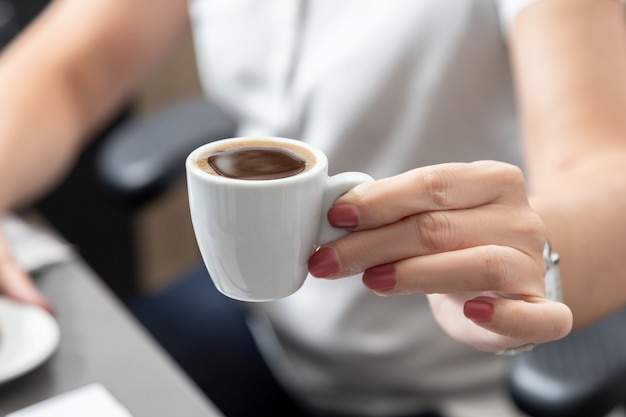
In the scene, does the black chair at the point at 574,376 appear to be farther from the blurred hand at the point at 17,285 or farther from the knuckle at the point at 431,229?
the blurred hand at the point at 17,285

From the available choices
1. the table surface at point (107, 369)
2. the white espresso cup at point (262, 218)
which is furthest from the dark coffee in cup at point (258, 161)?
the table surface at point (107, 369)

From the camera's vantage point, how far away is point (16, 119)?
78 centimetres

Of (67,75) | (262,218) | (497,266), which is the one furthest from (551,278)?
(67,75)

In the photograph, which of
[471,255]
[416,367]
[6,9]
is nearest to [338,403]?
[416,367]

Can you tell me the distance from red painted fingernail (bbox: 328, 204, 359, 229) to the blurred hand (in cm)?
31

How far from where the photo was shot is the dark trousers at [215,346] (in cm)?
80

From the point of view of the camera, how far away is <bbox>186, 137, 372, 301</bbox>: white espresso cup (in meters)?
0.37

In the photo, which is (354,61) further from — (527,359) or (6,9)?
(6,9)

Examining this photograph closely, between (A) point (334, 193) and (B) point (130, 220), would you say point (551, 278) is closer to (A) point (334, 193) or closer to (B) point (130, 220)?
(A) point (334, 193)

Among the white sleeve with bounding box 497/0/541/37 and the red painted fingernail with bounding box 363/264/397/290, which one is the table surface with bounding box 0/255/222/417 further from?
the white sleeve with bounding box 497/0/541/37

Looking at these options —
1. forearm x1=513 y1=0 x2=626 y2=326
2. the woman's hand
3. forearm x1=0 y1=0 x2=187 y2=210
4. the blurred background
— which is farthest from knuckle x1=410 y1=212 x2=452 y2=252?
the blurred background

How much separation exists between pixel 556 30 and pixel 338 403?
0.41 metres

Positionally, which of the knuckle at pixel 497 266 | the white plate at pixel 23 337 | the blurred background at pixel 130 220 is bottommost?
the blurred background at pixel 130 220

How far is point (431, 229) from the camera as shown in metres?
0.41
